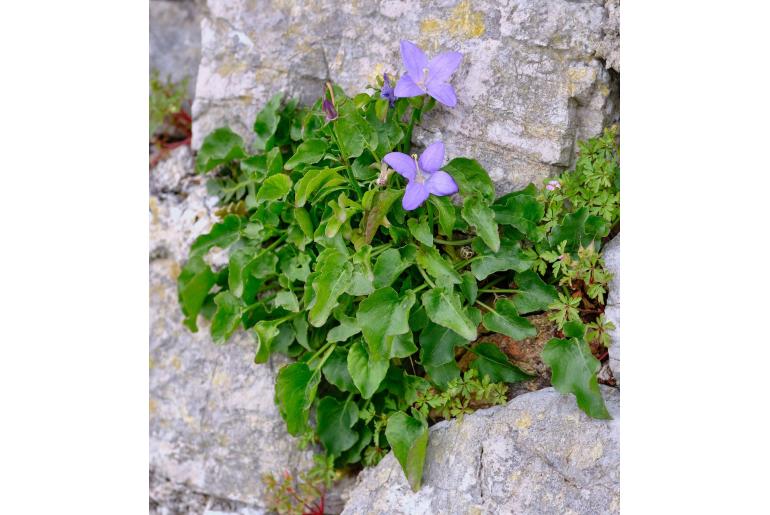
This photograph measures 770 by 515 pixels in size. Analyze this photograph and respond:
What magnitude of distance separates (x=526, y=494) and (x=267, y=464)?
2.98ft

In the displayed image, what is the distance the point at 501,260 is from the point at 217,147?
1124 mm

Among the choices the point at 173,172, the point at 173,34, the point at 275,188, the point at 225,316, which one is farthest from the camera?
the point at 173,34

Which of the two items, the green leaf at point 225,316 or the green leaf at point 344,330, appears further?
the green leaf at point 225,316

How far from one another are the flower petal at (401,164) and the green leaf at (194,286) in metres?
0.87

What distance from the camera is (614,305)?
83.0 inches

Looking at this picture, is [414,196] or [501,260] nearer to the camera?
[414,196]

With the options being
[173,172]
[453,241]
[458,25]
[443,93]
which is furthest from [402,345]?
[173,172]

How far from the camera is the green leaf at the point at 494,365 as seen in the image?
2229 mm

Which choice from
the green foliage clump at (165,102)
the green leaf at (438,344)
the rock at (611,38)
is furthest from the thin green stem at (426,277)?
the green foliage clump at (165,102)

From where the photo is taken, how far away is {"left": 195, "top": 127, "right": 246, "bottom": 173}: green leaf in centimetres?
270

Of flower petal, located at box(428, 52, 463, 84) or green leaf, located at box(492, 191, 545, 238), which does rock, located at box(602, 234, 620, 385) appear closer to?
green leaf, located at box(492, 191, 545, 238)

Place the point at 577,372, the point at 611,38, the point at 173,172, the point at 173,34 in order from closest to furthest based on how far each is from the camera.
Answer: the point at 577,372 → the point at 611,38 → the point at 173,172 → the point at 173,34

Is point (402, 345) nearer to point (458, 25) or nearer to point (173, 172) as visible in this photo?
point (458, 25)

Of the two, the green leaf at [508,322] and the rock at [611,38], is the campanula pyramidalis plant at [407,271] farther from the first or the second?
the rock at [611,38]
